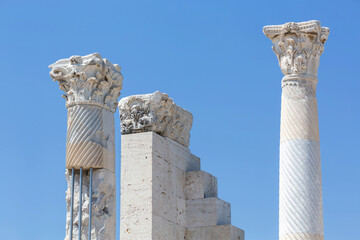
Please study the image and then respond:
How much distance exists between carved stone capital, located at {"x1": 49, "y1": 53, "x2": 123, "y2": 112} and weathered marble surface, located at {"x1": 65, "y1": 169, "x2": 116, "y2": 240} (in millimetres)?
1372

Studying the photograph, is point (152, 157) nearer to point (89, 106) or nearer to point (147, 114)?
point (147, 114)

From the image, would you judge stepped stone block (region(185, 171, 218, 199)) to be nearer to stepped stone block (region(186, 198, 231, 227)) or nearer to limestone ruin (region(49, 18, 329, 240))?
stepped stone block (region(186, 198, 231, 227))

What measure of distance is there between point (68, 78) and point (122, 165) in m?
2.60

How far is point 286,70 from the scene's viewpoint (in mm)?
16656

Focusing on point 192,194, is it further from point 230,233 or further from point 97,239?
point 97,239

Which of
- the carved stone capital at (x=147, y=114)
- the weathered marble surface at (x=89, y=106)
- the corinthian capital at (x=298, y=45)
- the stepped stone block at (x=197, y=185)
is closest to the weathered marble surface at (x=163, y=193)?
the stepped stone block at (x=197, y=185)

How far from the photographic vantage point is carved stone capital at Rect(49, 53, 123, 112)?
16219mm

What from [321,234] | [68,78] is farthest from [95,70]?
[321,234]

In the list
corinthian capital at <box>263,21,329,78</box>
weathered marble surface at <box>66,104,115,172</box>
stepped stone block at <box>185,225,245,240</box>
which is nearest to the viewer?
weathered marble surface at <box>66,104,115,172</box>

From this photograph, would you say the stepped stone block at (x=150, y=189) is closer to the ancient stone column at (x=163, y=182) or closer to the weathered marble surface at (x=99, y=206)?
the ancient stone column at (x=163, y=182)

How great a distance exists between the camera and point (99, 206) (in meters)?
15.7

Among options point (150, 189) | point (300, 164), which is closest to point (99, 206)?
point (150, 189)

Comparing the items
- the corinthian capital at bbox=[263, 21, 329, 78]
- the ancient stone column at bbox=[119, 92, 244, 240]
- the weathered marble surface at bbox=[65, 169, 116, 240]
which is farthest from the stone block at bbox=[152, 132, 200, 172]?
the corinthian capital at bbox=[263, 21, 329, 78]

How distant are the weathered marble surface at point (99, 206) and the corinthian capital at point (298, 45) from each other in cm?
408
